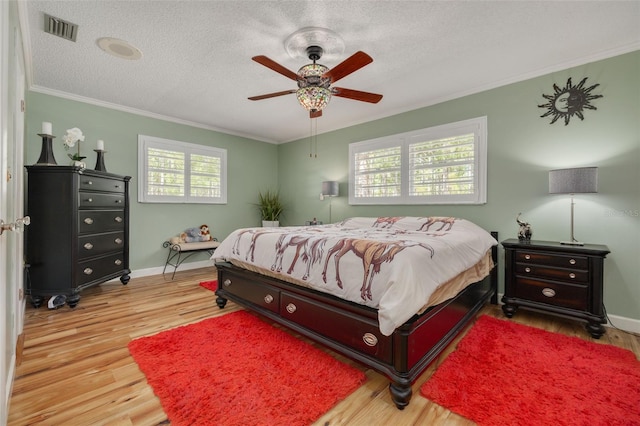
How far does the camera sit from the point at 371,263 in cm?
180

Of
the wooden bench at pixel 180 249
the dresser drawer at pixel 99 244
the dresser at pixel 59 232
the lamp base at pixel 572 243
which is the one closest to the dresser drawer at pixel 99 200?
the dresser at pixel 59 232

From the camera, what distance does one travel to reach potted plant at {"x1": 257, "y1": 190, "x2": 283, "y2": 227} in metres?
5.70

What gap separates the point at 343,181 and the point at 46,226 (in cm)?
385

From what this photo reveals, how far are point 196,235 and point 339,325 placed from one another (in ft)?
11.8

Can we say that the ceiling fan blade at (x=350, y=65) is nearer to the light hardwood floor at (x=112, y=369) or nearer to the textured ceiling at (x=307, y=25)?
the textured ceiling at (x=307, y=25)

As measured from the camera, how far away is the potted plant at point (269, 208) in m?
5.70

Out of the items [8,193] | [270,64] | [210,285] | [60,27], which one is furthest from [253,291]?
[60,27]

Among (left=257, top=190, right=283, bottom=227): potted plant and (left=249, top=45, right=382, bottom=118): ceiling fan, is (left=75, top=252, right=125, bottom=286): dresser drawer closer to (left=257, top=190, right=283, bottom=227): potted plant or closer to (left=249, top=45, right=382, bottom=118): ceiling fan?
(left=257, top=190, right=283, bottom=227): potted plant

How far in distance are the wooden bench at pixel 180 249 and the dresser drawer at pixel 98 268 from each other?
2.40ft

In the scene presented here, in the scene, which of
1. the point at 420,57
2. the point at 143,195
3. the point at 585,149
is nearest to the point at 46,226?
the point at 143,195

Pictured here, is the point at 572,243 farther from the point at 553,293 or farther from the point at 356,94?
the point at 356,94

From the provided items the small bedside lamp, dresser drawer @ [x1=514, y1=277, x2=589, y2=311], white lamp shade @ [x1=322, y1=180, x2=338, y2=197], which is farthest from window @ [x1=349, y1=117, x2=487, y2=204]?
dresser drawer @ [x1=514, y1=277, x2=589, y2=311]

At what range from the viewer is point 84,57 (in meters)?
2.84

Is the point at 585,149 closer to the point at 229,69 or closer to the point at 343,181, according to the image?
the point at 343,181
